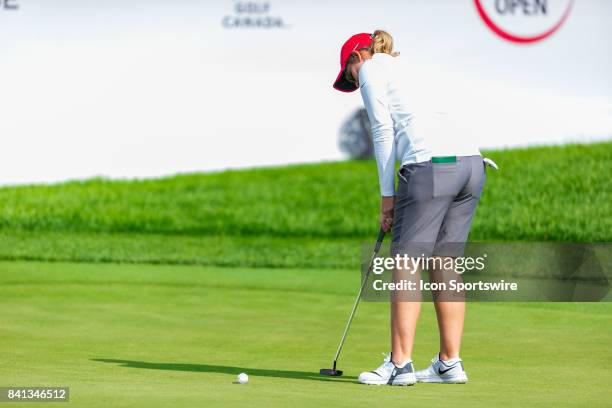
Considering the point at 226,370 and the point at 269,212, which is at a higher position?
the point at 269,212

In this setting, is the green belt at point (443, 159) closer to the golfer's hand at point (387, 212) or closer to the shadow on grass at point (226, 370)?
the golfer's hand at point (387, 212)

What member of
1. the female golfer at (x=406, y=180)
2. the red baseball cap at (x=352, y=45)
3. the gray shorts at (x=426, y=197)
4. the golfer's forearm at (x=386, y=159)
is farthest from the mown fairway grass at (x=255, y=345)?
the red baseball cap at (x=352, y=45)

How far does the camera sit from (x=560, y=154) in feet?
64.0

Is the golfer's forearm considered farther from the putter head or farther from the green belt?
the putter head

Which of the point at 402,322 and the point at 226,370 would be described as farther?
the point at 226,370

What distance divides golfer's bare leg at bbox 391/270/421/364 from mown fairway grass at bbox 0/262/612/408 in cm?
20

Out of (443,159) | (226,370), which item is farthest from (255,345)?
(443,159)

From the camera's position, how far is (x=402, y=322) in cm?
547

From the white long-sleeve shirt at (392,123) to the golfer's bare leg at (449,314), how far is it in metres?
0.48

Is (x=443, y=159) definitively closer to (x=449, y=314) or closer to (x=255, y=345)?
(x=449, y=314)

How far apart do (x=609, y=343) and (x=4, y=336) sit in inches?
135

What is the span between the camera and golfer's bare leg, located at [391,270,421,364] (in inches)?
215

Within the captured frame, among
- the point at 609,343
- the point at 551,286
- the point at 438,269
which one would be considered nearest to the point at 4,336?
the point at 438,269

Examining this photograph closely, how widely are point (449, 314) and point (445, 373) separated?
273 mm
